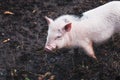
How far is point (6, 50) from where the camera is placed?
6188mm

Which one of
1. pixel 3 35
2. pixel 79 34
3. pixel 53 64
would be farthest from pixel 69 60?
pixel 3 35

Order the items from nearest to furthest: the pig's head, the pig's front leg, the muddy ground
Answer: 1. the pig's head
2. the pig's front leg
3. the muddy ground

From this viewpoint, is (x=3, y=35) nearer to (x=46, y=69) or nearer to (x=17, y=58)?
(x=17, y=58)

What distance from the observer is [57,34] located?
5273mm

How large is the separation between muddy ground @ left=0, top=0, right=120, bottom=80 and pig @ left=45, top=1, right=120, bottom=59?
0.25 metres

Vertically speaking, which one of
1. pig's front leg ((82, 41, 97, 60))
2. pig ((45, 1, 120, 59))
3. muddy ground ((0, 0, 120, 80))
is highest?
pig ((45, 1, 120, 59))

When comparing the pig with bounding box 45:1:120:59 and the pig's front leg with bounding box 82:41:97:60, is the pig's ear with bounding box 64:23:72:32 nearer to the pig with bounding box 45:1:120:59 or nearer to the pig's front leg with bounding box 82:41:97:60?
the pig with bounding box 45:1:120:59

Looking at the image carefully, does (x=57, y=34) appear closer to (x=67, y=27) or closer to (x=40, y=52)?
(x=67, y=27)

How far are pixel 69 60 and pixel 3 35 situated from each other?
48.7 inches

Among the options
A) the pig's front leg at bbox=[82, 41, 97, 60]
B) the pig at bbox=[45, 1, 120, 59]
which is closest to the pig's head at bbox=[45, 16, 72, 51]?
the pig at bbox=[45, 1, 120, 59]

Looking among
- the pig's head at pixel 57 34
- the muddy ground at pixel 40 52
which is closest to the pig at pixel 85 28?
the pig's head at pixel 57 34

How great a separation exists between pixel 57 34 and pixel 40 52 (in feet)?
3.03

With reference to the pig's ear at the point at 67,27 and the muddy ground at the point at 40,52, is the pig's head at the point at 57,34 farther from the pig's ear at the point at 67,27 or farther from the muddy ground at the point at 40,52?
the muddy ground at the point at 40,52

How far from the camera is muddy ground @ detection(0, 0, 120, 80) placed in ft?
18.6
